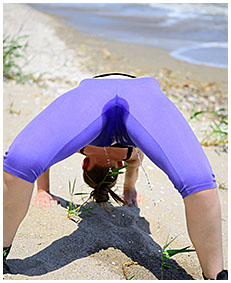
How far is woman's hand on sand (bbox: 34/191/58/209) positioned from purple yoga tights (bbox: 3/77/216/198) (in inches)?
24.7

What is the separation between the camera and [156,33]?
27.5 feet

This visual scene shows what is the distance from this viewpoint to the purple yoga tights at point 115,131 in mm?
1629

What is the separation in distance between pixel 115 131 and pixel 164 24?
26.1ft

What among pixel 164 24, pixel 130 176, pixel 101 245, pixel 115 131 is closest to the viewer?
pixel 115 131

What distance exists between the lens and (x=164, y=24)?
9281mm

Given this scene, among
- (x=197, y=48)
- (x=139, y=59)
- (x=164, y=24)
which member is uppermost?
(x=164, y=24)

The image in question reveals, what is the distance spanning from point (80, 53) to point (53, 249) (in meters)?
4.82

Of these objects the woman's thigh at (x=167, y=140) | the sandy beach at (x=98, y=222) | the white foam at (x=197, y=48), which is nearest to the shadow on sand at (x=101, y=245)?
the sandy beach at (x=98, y=222)

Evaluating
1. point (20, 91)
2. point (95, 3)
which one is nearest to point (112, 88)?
point (20, 91)

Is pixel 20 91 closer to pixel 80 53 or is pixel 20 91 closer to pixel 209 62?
pixel 80 53

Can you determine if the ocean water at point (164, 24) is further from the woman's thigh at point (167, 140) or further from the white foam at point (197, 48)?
the woman's thigh at point (167, 140)

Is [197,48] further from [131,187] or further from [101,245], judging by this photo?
[101,245]

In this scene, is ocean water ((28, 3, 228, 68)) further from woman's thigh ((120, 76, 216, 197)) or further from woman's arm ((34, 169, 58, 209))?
woman's thigh ((120, 76, 216, 197))

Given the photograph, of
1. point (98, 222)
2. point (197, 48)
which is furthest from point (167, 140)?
point (197, 48)
